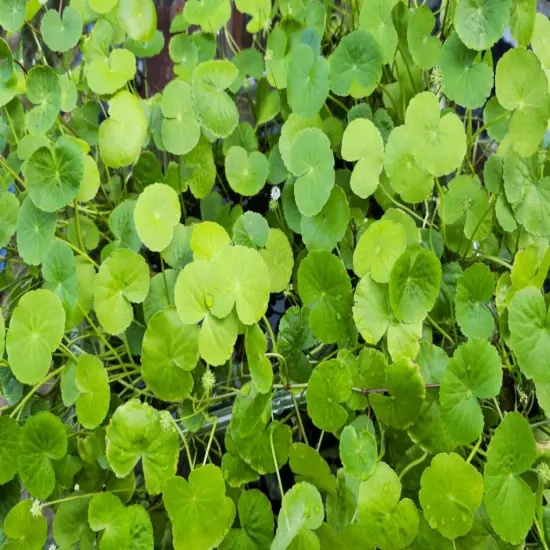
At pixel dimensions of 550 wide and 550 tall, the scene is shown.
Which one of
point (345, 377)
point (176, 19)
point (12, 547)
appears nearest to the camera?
point (345, 377)

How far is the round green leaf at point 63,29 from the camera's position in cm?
89

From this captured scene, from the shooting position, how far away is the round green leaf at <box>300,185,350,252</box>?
27.6 inches

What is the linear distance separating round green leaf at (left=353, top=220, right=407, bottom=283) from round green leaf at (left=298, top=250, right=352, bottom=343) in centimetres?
3

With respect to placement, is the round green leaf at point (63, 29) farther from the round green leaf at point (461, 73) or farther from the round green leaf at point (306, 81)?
the round green leaf at point (461, 73)

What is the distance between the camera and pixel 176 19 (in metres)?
0.93

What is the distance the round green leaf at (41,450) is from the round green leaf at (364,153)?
50 centimetres

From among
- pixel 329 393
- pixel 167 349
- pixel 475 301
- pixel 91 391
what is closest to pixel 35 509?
pixel 91 391

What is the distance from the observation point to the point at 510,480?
1.83ft

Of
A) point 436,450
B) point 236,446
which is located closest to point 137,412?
point 236,446

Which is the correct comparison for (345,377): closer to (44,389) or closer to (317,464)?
(317,464)

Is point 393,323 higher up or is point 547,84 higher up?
point 547,84

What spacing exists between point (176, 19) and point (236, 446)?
740 mm

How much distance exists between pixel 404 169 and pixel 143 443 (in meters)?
0.47

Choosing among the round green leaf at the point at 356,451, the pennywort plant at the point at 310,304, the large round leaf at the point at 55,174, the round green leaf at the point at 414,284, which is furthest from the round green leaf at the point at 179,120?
the round green leaf at the point at 356,451
